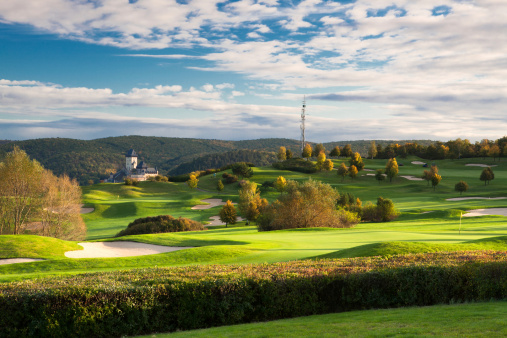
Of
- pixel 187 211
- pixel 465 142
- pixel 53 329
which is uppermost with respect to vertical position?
pixel 465 142

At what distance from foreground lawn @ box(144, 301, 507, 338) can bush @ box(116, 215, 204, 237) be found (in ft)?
112

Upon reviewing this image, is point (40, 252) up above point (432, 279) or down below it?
below

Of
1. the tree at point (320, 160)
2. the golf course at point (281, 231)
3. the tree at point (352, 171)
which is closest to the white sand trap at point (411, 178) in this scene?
the golf course at point (281, 231)

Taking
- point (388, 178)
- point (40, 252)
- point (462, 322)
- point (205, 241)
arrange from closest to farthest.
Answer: point (462, 322)
point (40, 252)
point (205, 241)
point (388, 178)

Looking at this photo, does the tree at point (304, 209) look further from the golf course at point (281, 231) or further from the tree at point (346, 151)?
the tree at point (346, 151)

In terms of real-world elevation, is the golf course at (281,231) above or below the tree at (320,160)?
below

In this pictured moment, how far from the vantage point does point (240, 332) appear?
8.39 metres

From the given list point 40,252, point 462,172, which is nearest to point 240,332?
point 40,252

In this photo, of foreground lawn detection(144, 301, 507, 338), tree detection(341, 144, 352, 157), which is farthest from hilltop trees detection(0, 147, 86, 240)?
tree detection(341, 144, 352, 157)

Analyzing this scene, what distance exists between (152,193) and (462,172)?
6751cm

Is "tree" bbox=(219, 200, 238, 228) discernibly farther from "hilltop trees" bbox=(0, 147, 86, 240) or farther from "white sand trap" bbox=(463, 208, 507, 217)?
"white sand trap" bbox=(463, 208, 507, 217)

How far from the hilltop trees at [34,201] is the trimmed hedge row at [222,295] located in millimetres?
36550

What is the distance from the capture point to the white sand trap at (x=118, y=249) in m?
24.0

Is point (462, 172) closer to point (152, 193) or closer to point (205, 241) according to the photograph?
point (152, 193)
